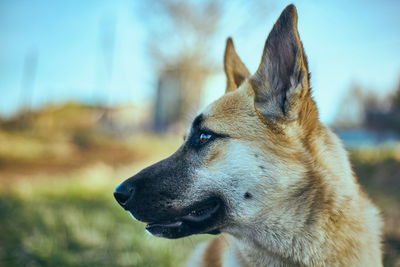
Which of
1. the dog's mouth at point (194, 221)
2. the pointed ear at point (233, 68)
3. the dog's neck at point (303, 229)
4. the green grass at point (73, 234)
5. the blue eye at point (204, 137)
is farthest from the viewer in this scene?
the green grass at point (73, 234)

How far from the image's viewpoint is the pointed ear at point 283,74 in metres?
1.65

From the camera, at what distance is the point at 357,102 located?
700 centimetres

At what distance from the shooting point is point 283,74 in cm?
182

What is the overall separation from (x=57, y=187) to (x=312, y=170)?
18.6 feet

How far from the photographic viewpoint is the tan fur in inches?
64.3

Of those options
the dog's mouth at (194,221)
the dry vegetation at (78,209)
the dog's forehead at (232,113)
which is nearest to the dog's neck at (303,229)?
the dog's mouth at (194,221)

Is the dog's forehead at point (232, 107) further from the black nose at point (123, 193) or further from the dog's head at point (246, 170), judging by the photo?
the black nose at point (123, 193)

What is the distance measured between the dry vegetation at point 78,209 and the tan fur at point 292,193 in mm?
1715

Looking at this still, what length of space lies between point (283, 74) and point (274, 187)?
712mm

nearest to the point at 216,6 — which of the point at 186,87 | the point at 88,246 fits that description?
the point at 186,87

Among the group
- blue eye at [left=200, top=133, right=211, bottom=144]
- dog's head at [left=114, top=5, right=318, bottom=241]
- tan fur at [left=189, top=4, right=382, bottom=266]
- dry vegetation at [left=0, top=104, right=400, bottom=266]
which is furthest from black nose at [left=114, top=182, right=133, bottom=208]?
dry vegetation at [left=0, top=104, right=400, bottom=266]

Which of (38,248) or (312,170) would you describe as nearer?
(312,170)

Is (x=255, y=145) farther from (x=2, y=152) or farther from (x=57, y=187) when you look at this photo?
(x=2, y=152)

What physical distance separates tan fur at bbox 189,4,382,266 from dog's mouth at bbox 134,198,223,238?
10 centimetres
